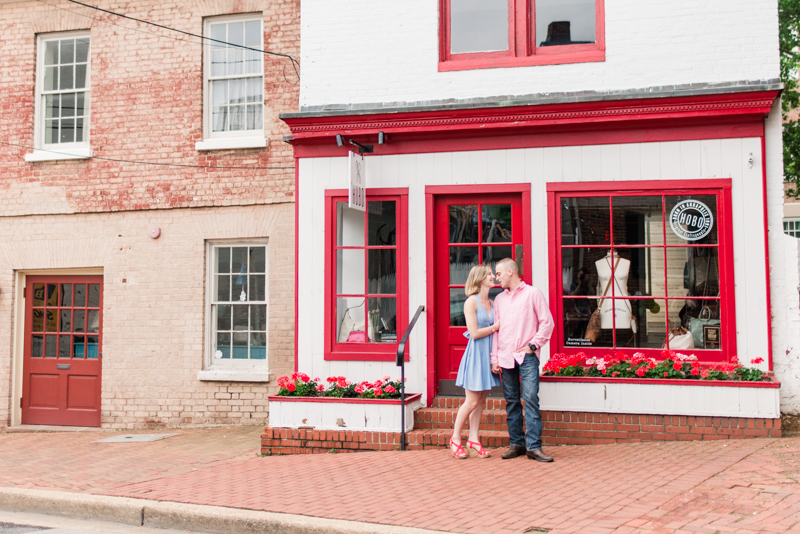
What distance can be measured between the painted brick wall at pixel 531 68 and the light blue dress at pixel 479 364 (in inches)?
107

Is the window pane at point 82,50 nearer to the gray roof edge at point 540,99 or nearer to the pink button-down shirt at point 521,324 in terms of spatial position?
the gray roof edge at point 540,99

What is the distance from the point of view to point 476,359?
672cm

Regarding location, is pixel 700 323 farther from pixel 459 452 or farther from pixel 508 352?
pixel 459 452

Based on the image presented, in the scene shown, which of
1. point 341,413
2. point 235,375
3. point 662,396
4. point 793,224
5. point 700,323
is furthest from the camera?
point 793,224

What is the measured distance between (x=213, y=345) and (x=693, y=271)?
6.50 m

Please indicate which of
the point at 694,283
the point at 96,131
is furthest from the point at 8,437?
the point at 694,283

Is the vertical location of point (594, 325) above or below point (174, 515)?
above

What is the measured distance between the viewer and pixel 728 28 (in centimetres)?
755

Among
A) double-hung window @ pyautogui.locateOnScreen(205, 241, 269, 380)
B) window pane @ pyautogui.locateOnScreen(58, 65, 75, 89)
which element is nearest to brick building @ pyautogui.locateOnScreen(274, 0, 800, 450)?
double-hung window @ pyautogui.locateOnScreen(205, 241, 269, 380)

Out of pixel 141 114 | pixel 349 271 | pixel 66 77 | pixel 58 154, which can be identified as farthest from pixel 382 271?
pixel 66 77

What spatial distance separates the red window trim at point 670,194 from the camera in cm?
735

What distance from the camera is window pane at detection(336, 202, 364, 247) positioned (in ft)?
27.3

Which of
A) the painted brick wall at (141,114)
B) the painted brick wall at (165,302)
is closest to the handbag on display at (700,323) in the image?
the painted brick wall at (165,302)

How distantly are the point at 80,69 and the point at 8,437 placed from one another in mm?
5463
